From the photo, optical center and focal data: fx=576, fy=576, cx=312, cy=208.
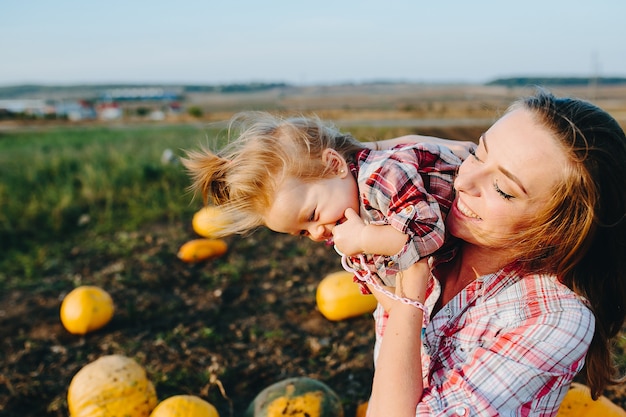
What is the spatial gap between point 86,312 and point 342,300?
6.48ft

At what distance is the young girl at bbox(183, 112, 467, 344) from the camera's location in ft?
6.22

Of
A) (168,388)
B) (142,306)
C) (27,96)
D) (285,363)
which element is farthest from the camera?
(27,96)

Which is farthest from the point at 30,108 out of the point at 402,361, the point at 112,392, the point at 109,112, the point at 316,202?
the point at 402,361

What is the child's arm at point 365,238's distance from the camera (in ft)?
6.16

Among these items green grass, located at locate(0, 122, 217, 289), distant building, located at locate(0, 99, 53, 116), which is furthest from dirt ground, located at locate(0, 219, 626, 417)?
distant building, located at locate(0, 99, 53, 116)

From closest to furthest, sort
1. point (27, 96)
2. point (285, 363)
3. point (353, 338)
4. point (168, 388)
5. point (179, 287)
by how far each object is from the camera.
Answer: point (168, 388), point (285, 363), point (353, 338), point (179, 287), point (27, 96)

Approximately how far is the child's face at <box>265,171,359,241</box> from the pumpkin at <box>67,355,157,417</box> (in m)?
1.52

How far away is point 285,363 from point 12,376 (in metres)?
1.85

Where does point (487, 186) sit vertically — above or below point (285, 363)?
above

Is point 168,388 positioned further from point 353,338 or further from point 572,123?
point 572,123

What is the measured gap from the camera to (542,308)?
1779 millimetres

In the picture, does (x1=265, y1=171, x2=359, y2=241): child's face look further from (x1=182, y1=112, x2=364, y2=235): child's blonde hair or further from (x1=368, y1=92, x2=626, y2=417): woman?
(x1=368, y1=92, x2=626, y2=417): woman

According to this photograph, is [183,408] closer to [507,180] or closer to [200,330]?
[200,330]

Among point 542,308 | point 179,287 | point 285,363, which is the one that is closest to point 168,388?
point 285,363
